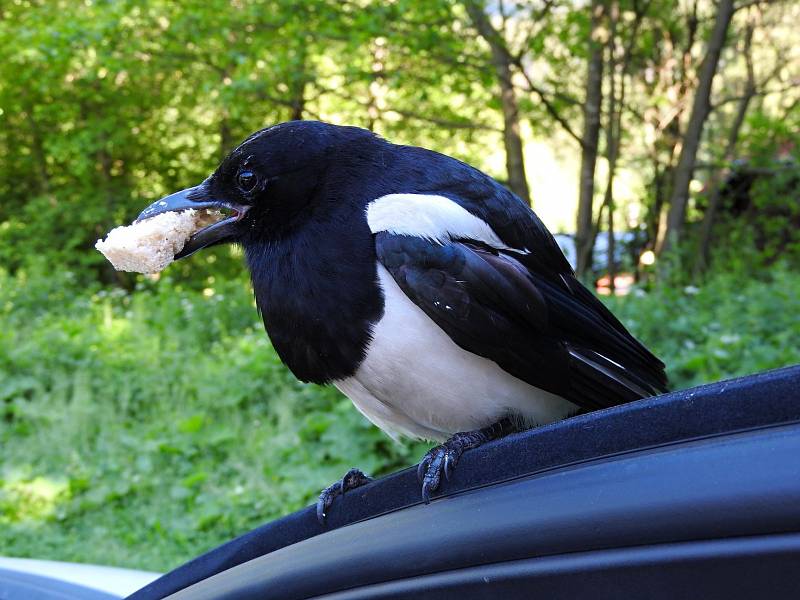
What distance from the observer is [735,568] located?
73 centimetres

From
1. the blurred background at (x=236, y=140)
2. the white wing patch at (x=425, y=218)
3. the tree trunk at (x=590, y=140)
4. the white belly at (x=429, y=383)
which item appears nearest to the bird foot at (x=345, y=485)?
the white belly at (x=429, y=383)

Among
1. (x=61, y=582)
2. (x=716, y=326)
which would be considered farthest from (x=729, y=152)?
(x=61, y=582)

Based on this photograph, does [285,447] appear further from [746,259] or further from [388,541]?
[746,259]

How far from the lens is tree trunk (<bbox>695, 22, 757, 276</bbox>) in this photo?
27.9 feet

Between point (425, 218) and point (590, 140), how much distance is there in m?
6.83

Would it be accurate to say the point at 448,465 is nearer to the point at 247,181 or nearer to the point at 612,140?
the point at 247,181

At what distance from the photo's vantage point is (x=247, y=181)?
6.35 feet

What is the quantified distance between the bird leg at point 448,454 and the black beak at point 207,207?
0.65 m

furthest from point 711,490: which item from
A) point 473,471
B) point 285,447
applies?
point 285,447

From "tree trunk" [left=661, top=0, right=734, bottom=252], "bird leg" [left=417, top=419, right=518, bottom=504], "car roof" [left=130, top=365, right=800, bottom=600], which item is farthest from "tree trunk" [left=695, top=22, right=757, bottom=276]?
"car roof" [left=130, top=365, right=800, bottom=600]

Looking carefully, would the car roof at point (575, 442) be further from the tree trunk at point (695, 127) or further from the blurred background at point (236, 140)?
the tree trunk at point (695, 127)

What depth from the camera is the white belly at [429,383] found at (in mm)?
1679

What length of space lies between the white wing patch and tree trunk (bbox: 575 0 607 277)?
20.6ft

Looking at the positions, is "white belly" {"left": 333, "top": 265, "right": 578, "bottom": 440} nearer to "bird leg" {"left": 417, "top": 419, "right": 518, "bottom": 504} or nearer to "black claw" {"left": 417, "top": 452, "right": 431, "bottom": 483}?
"bird leg" {"left": 417, "top": 419, "right": 518, "bottom": 504}
